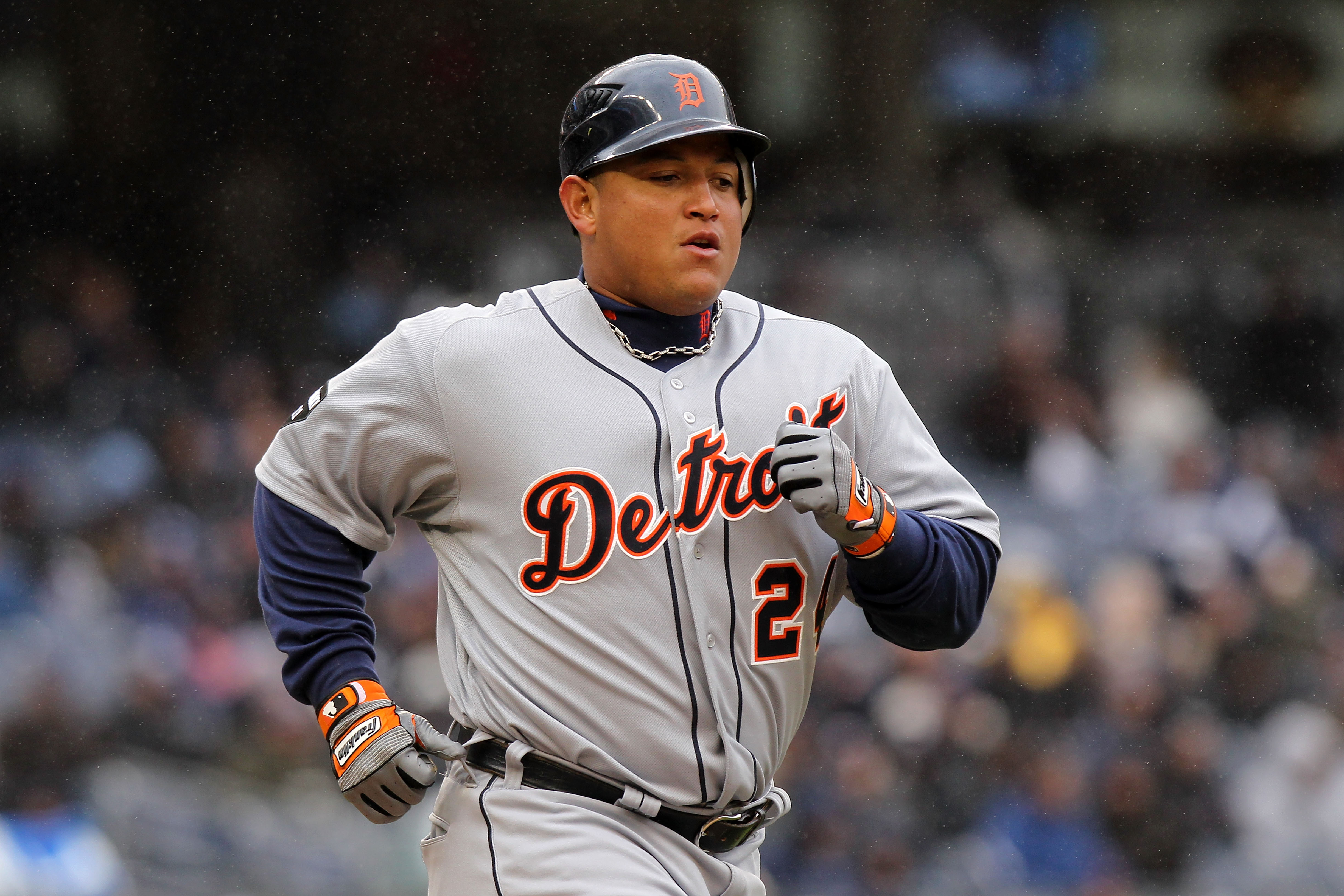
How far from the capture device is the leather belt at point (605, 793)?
1.88 m

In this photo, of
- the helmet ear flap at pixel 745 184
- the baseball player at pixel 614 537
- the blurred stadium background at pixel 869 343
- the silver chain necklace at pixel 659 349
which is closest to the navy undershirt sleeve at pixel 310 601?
the baseball player at pixel 614 537

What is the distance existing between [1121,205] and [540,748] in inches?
235

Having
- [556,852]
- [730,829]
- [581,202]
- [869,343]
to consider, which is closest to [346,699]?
[556,852]

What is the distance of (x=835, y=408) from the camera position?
2037 millimetres

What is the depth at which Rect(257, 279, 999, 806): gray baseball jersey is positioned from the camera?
1887 millimetres

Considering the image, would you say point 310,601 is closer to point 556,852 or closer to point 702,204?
point 556,852

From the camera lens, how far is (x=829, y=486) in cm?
176

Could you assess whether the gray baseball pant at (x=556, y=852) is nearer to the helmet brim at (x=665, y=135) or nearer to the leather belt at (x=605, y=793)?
the leather belt at (x=605, y=793)

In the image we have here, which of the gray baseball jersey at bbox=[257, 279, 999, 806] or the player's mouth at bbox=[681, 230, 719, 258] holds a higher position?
the player's mouth at bbox=[681, 230, 719, 258]

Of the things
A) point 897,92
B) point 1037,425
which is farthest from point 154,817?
point 897,92

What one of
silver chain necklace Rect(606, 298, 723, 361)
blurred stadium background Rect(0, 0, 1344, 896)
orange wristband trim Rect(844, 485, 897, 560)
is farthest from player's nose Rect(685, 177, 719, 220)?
blurred stadium background Rect(0, 0, 1344, 896)

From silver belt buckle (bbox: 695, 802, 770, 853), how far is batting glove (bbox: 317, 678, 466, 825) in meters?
0.33

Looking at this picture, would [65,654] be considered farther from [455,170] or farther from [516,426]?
[516,426]

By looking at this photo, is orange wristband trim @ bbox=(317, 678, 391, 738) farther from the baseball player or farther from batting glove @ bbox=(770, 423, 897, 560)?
batting glove @ bbox=(770, 423, 897, 560)
